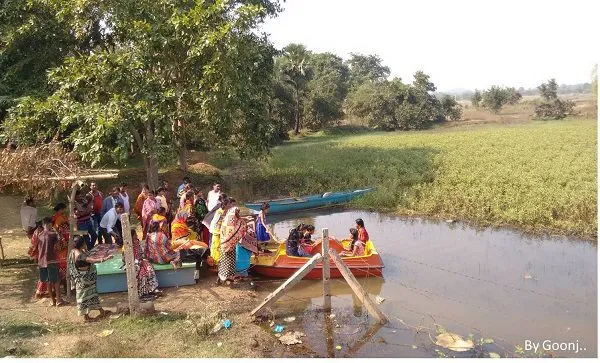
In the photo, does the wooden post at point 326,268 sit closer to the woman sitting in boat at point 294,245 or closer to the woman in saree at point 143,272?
the woman sitting in boat at point 294,245

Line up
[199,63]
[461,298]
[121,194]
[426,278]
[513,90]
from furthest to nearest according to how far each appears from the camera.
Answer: [513,90] < [199,63] < [121,194] < [426,278] < [461,298]

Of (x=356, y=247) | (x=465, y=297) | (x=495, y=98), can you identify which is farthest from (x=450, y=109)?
(x=465, y=297)

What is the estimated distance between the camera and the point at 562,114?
55.3m

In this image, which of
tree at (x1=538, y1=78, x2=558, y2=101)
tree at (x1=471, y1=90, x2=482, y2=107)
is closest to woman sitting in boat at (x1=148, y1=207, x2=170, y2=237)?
tree at (x1=538, y1=78, x2=558, y2=101)

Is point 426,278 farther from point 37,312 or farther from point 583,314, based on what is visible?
point 37,312

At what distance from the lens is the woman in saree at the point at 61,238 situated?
870 centimetres

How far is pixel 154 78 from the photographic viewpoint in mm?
14672

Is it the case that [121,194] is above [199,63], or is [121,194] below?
below

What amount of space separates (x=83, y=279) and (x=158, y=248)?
1.66 metres

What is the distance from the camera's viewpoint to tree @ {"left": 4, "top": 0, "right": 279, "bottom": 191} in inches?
540

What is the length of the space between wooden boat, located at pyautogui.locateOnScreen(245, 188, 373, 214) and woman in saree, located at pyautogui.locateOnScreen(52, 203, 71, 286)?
805 cm

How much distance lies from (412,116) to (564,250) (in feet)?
137

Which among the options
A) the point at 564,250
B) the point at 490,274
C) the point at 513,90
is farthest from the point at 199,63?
the point at 513,90

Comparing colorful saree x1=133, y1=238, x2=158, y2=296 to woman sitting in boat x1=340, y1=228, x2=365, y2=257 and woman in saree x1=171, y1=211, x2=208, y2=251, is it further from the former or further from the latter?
woman sitting in boat x1=340, y1=228, x2=365, y2=257
